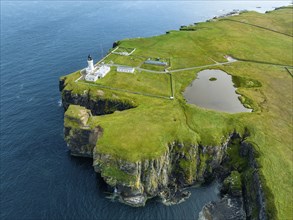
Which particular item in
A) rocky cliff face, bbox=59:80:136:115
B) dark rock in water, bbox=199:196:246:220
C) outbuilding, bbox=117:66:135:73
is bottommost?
dark rock in water, bbox=199:196:246:220

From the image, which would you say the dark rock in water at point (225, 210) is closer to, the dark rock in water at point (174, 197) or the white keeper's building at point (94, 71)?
the dark rock in water at point (174, 197)

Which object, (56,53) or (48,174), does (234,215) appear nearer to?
(48,174)

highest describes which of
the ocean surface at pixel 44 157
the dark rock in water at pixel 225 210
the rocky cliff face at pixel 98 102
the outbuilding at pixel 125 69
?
the outbuilding at pixel 125 69

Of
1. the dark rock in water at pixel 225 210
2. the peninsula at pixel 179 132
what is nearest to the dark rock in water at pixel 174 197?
the peninsula at pixel 179 132

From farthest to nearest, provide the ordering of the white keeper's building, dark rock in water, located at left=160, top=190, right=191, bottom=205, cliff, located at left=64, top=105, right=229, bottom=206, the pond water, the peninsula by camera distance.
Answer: the white keeper's building, the pond water, dark rock in water, located at left=160, top=190, right=191, bottom=205, the peninsula, cliff, located at left=64, top=105, right=229, bottom=206

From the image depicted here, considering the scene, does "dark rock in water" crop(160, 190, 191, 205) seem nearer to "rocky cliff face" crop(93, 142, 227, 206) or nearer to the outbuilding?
"rocky cliff face" crop(93, 142, 227, 206)

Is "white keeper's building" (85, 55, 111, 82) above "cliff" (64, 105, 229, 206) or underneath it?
above

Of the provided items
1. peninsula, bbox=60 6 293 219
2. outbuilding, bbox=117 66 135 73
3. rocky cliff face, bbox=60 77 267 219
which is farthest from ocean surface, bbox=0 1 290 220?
outbuilding, bbox=117 66 135 73
